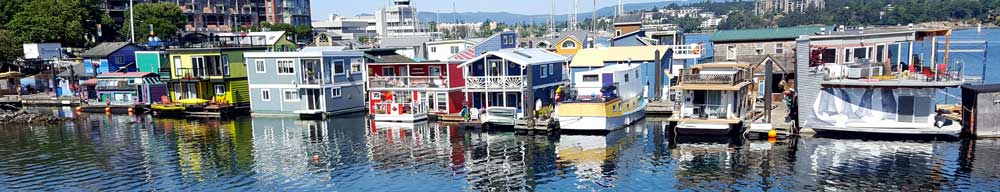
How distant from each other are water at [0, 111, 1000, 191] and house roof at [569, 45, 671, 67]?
9.47 m

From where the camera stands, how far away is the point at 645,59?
4719 cm

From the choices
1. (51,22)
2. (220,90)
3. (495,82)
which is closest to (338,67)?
(220,90)

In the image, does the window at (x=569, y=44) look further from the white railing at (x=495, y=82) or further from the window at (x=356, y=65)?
the white railing at (x=495, y=82)

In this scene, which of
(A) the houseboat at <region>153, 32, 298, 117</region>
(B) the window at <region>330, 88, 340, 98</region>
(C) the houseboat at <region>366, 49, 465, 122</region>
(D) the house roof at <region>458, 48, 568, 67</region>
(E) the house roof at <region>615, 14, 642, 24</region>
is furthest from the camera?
(E) the house roof at <region>615, 14, 642, 24</region>

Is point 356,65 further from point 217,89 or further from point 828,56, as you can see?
point 828,56

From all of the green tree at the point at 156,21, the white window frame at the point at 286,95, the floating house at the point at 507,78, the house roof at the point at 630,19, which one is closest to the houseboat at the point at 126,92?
the white window frame at the point at 286,95

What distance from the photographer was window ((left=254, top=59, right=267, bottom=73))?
4888cm

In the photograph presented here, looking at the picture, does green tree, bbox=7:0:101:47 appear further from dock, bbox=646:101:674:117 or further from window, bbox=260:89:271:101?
dock, bbox=646:101:674:117

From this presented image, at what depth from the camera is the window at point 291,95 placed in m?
48.3

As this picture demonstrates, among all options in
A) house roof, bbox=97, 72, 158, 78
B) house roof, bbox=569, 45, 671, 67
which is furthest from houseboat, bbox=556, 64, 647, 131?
house roof, bbox=97, 72, 158, 78

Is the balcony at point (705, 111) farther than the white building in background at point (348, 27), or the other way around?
the white building in background at point (348, 27)

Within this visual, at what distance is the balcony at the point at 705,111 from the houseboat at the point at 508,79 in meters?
8.25

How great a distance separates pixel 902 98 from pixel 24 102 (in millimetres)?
68344

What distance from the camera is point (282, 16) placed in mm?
142625
